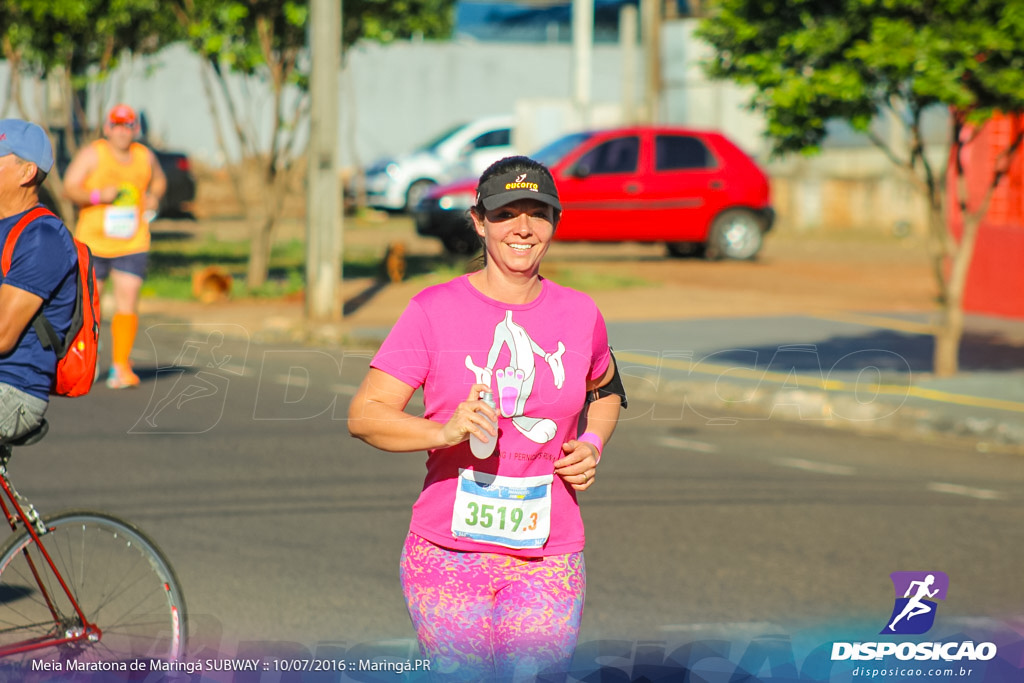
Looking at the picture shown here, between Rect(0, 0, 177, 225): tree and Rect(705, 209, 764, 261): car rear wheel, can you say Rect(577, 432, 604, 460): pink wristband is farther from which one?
Rect(705, 209, 764, 261): car rear wheel

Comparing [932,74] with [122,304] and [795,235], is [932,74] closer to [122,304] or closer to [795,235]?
[122,304]

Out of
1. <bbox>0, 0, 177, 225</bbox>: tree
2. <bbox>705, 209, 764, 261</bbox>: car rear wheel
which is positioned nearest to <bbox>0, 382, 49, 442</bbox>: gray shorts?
<bbox>0, 0, 177, 225</bbox>: tree

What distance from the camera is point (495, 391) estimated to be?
3.54m

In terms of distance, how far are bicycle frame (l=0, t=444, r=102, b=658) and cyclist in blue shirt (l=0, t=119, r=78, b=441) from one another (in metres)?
0.17

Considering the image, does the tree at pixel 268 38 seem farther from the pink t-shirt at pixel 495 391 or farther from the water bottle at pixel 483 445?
the water bottle at pixel 483 445

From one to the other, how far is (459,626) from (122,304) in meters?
7.72

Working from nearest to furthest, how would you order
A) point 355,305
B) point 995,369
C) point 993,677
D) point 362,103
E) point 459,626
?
point 459,626, point 993,677, point 995,369, point 355,305, point 362,103

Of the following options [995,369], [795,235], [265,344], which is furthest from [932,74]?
[795,235]

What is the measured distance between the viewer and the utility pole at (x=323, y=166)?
49.2 ft

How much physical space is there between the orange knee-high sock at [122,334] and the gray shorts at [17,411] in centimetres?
634

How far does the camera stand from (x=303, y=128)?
42531 mm

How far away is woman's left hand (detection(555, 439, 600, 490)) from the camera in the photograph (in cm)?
354

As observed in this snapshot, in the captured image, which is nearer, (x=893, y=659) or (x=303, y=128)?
(x=893, y=659)

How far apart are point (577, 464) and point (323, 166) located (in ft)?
39.4
